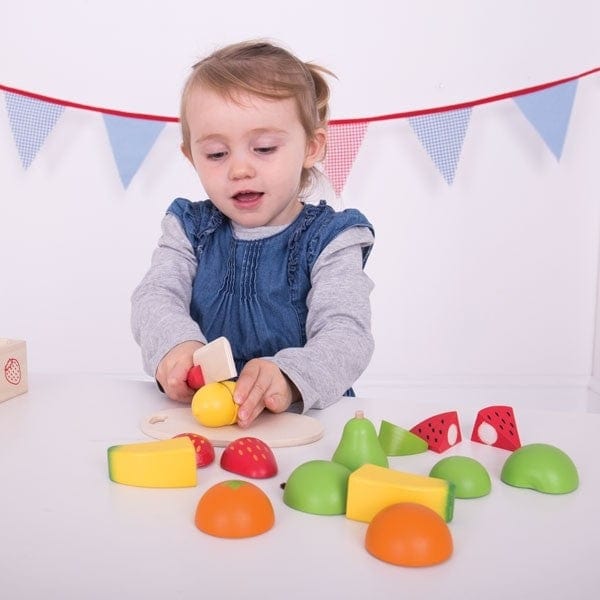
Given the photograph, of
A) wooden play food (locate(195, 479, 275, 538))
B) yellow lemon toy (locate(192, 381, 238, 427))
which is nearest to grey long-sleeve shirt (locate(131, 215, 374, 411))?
yellow lemon toy (locate(192, 381, 238, 427))

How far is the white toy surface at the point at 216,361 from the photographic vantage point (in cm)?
82

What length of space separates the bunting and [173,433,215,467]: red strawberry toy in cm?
140

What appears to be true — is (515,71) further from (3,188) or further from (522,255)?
(3,188)

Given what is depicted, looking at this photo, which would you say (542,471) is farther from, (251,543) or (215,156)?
(215,156)

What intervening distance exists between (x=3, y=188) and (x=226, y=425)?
1891 mm

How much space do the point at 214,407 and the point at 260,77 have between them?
54 centimetres

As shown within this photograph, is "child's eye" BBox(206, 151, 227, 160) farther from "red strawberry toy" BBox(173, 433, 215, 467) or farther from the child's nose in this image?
"red strawberry toy" BBox(173, 433, 215, 467)

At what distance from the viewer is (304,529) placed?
1.84 feet

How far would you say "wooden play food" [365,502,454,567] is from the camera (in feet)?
1.65

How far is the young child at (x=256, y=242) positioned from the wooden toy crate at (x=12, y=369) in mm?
155

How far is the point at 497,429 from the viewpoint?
77cm

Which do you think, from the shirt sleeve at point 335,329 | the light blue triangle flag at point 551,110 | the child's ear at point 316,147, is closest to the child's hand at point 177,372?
the shirt sleeve at point 335,329

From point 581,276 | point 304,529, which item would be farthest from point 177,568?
point 581,276

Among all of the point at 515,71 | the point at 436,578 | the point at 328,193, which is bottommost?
the point at 436,578
